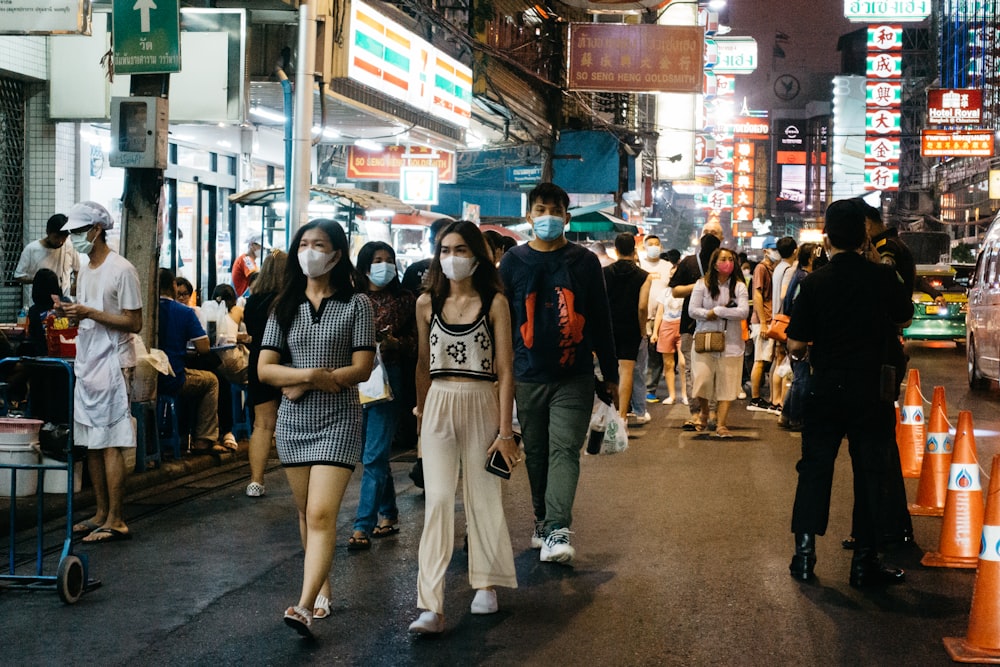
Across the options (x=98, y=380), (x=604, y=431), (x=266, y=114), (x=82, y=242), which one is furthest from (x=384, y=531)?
(x=266, y=114)

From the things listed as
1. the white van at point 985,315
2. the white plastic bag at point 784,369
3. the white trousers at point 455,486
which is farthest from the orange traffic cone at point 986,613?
the white van at point 985,315

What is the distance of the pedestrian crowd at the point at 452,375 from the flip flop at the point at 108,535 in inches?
0.6

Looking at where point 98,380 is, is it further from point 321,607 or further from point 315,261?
point 315,261

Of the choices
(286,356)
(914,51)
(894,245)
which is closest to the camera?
(286,356)

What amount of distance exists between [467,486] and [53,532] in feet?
12.0

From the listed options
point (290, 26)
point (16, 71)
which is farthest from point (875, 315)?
point (16, 71)

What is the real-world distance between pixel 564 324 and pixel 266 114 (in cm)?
1161

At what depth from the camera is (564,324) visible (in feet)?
23.7

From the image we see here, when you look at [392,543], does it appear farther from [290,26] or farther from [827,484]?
[290,26]

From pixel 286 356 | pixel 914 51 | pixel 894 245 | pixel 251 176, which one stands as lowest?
pixel 286 356

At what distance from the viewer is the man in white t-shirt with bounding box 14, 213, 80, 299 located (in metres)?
12.6

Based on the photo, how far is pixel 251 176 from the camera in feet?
70.4

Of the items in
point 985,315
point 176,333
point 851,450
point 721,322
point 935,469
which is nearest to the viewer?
point 851,450

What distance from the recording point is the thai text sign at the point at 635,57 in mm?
19797
